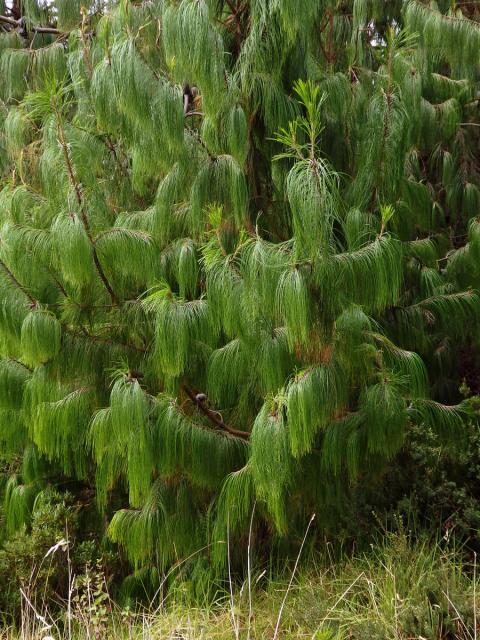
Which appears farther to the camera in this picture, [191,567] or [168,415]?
[191,567]

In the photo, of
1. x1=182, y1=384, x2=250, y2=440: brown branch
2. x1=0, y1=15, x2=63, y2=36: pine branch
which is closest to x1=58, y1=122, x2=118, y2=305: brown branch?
x1=182, y1=384, x2=250, y2=440: brown branch

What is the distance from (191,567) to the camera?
3488mm

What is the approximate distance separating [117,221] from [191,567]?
5.04ft

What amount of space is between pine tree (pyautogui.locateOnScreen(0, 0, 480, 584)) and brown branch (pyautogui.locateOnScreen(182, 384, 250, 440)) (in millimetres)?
10

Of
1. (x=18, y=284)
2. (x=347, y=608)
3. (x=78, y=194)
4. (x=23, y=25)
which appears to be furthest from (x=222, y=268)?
(x=23, y=25)

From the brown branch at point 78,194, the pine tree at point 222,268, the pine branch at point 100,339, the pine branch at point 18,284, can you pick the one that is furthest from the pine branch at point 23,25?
the pine branch at point 100,339

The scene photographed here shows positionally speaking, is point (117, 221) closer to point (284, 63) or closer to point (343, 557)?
point (284, 63)

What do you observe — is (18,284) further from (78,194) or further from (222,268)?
(222,268)

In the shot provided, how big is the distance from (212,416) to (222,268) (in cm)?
71

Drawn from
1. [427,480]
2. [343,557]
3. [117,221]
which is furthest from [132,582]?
[117,221]

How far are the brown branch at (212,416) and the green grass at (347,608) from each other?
59 cm

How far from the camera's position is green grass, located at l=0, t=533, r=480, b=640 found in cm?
256

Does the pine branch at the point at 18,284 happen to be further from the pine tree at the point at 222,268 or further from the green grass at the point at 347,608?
the green grass at the point at 347,608

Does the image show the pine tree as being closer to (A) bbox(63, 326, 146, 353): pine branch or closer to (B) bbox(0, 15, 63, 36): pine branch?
(A) bbox(63, 326, 146, 353): pine branch
